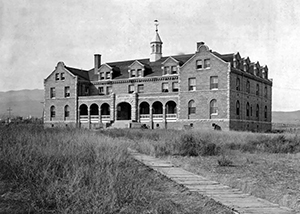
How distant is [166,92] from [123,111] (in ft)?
27.3

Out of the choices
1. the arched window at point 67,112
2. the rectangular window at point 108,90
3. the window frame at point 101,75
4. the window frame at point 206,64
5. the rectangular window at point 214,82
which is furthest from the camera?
the arched window at point 67,112

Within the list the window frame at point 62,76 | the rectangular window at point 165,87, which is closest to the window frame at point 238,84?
the rectangular window at point 165,87

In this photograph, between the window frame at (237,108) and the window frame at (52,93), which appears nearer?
the window frame at (237,108)

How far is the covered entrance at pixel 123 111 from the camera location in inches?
2090

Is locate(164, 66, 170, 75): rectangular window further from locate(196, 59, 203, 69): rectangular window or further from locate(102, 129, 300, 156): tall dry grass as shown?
locate(102, 129, 300, 156): tall dry grass

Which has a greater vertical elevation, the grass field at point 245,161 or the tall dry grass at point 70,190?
the tall dry grass at point 70,190

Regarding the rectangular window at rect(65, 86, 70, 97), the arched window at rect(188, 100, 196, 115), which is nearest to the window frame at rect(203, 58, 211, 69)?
the arched window at rect(188, 100, 196, 115)

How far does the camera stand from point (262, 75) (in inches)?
2141

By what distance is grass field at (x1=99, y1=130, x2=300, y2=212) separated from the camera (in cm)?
1025

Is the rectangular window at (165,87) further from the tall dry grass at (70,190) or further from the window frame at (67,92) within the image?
the tall dry grass at (70,190)

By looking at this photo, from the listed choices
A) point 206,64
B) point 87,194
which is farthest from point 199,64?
point 87,194

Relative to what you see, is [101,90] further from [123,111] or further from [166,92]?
[166,92]

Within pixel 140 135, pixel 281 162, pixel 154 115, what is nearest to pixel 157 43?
pixel 154 115

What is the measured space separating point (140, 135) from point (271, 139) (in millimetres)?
9226
